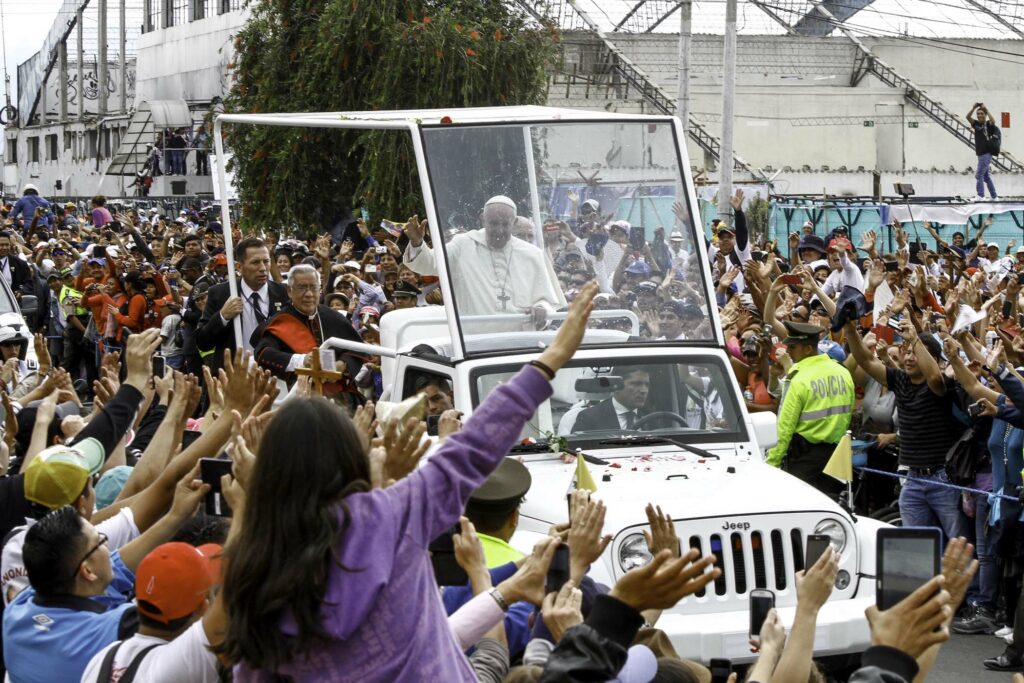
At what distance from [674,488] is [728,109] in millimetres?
15206

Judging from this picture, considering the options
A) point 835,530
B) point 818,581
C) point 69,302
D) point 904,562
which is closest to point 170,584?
point 818,581

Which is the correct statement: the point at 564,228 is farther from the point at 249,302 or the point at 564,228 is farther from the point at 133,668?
the point at 133,668

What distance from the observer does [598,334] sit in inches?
343

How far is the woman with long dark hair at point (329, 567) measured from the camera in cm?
318

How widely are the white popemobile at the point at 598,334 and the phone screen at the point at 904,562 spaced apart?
412cm

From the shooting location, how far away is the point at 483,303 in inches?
339

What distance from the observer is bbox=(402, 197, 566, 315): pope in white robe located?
857 centimetres

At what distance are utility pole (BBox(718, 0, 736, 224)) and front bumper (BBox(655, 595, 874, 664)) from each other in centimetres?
1457

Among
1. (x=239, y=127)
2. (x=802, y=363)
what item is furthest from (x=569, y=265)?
(x=239, y=127)

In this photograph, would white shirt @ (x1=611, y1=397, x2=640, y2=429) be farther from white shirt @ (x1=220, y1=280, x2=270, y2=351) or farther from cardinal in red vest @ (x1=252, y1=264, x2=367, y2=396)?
white shirt @ (x1=220, y1=280, x2=270, y2=351)

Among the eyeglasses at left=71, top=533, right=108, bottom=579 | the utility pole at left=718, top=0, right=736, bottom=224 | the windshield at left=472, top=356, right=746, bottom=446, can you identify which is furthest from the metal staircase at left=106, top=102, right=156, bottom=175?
the eyeglasses at left=71, top=533, right=108, bottom=579

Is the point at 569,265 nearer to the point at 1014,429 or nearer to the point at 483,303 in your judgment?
the point at 483,303

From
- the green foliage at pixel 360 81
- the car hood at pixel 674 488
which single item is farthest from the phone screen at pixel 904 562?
the green foliage at pixel 360 81

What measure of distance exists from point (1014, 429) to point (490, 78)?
13.9 m
